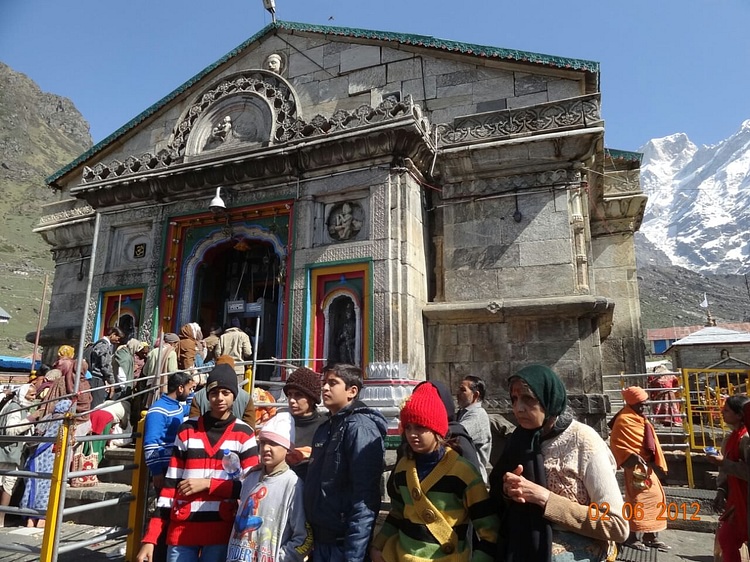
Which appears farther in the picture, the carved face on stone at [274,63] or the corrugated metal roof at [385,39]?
the carved face on stone at [274,63]

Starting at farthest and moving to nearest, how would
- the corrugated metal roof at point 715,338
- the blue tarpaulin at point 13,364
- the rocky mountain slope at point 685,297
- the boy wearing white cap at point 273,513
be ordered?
the rocky mountain slope at point 685,297 → the blue tarpaulin at point 13,364 → the corrugated metal roof at point 715,338 → the boy wearing white cap at point 273,513

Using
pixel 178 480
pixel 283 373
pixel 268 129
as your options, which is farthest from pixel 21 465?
pixel 268 129

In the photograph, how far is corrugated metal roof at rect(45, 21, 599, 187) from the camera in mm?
10492

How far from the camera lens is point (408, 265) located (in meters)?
9.76

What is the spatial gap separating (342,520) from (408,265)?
6969 millimetres

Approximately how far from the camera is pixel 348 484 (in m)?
3.15

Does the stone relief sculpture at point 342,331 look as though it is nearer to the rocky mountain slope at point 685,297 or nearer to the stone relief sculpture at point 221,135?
the stone relief sculpture at point 221,135

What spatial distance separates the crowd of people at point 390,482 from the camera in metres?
2.51

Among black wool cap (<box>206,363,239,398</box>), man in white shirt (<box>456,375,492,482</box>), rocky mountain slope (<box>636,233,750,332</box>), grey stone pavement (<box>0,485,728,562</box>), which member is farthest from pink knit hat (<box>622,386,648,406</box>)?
rocky mountain slope (<box>636,233,750,332</box>)

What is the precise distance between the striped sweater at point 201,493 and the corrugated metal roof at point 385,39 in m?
9.95

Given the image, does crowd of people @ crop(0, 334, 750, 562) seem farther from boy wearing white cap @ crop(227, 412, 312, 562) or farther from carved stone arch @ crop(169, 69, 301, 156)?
carved stone arch @ crop(169, 69, 301, 156)

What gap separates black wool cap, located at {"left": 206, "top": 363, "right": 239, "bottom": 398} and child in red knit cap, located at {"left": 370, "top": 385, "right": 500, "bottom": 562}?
4.91 feet

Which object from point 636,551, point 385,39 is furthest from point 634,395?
point 385,39
